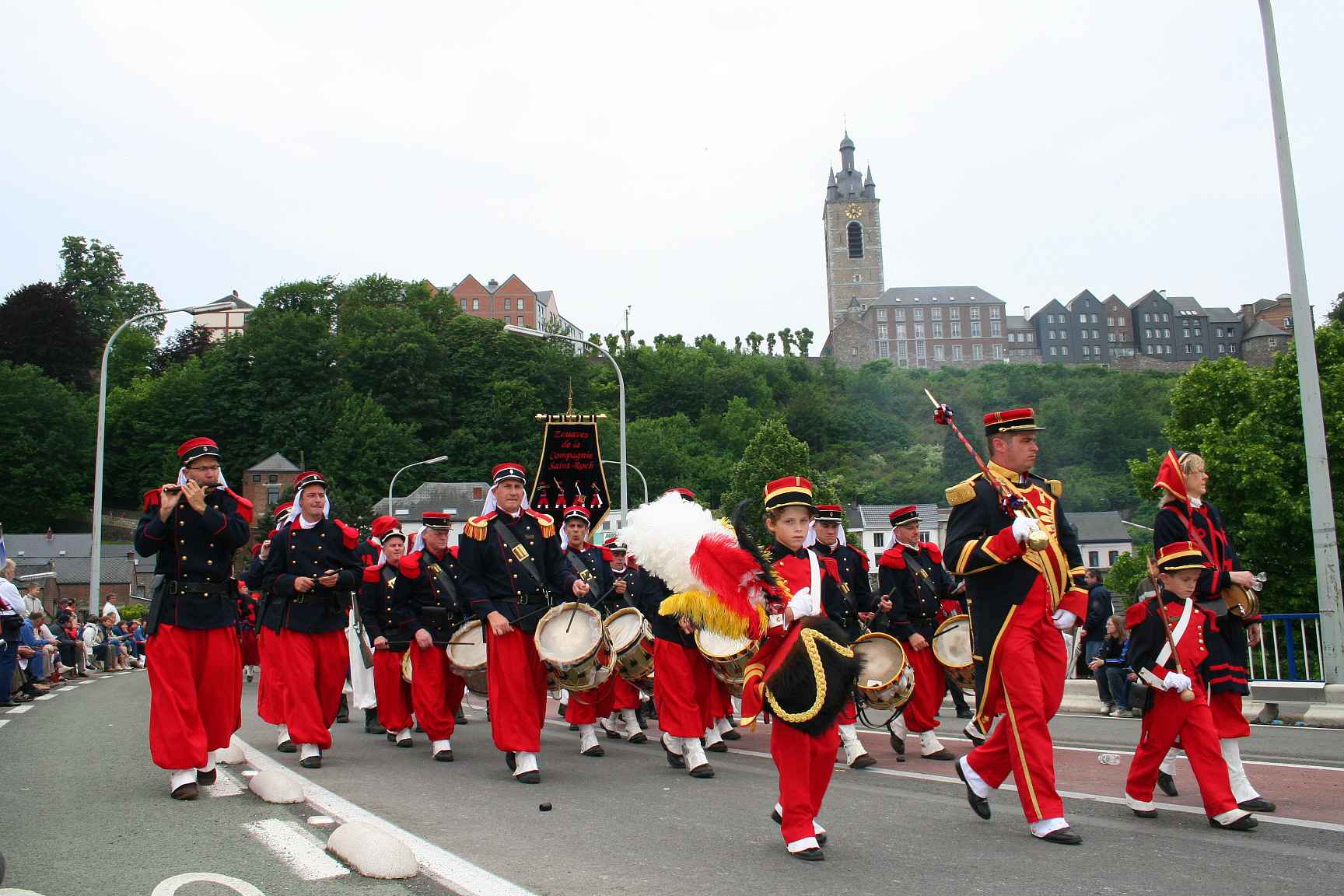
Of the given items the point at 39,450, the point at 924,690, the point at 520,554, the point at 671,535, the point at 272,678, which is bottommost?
the point at 924,690

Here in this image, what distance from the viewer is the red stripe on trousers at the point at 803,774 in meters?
5.85

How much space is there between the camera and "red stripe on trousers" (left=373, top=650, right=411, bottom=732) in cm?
1178

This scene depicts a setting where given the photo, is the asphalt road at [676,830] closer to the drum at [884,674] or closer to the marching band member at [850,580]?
the marching band member at [850,580]

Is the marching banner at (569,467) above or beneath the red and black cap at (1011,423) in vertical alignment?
above

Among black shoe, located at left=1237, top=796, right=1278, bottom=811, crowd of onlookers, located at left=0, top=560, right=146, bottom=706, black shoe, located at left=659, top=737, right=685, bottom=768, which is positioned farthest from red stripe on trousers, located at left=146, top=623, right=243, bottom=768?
black shoe, located at left=1237, top=796, right=1278, bottom=811

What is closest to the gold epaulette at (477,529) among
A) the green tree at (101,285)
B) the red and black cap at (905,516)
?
the red and black cap at (905,516)

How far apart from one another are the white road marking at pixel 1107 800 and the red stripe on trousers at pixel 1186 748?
0.27m

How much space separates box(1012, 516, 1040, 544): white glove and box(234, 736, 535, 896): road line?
3.09 meters

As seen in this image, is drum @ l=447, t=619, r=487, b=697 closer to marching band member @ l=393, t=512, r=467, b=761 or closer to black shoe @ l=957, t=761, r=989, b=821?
marching band member @ l=393, t=512, r=467, b=761

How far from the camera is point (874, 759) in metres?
9.58

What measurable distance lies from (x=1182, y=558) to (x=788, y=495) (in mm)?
2514

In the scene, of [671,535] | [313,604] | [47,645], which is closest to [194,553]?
[313,604]

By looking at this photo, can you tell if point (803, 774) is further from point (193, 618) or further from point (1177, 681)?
point (193, 618)

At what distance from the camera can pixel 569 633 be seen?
9.33 m
